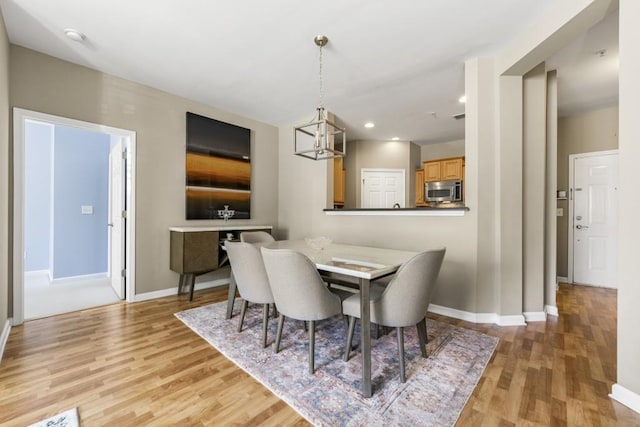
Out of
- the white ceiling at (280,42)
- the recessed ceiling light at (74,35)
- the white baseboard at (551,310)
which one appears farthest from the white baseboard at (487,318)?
the recessed ceiling light at (74,35)

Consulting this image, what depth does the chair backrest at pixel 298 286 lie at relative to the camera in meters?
1.75

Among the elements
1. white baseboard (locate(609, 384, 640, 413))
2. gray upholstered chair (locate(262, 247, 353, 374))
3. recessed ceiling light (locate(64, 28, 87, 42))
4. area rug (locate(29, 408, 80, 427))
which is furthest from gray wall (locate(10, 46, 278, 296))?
white baseboard (locate(609, 384, 640, 413))

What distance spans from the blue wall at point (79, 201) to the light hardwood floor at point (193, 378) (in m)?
1.88

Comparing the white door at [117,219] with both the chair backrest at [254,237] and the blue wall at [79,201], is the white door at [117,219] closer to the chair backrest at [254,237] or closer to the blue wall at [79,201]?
the blue wall at [79,201]

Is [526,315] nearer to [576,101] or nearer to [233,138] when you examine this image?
[576,101]

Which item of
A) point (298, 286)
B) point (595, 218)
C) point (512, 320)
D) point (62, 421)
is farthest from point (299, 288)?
point (595, 218)

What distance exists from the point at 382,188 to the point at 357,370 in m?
4.66

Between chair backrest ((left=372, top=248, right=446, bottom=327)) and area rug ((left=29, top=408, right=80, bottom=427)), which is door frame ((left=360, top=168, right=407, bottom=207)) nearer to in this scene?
chair backrest ((left=372, top=248, right=446, bottom=327))

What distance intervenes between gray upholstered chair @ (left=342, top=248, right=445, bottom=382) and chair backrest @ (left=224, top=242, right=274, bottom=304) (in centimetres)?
74

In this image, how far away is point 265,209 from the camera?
184 inches

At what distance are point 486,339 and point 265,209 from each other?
3460 mm

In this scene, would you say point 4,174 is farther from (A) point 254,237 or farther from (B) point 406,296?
(B) point 406,296

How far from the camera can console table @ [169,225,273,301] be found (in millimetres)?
3291

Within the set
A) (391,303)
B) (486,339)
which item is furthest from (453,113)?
(391,303)
